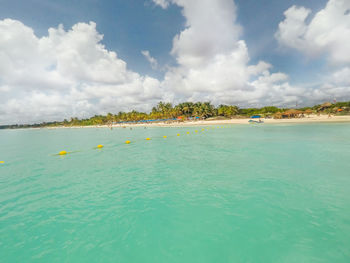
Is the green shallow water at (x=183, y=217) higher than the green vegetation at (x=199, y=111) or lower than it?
lower

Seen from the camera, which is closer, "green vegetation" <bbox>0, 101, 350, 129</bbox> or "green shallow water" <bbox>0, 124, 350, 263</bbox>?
"green shallow water" <bbox>0, 124, 350, 263</bbox>

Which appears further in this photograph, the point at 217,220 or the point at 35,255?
the point at 217,220

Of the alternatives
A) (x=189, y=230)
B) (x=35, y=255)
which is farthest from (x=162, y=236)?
(x=35, y=255)

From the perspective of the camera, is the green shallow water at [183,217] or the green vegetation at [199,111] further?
the green vegetation at [199,111]

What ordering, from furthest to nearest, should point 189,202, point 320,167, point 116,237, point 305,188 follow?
point 320,167
point 305,188
point 189,202
point 116,237

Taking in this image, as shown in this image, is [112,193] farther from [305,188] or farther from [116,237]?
[305,188]

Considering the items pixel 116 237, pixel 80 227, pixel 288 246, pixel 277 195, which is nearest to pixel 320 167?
pixel 277 195

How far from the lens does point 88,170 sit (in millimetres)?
10828

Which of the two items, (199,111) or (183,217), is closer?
(183,217)

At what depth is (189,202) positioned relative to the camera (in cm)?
600

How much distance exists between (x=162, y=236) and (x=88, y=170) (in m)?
8.65

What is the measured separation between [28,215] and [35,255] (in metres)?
2.54

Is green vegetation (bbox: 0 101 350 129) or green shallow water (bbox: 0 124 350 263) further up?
green vegetation (bbox: 0 101 350 129)

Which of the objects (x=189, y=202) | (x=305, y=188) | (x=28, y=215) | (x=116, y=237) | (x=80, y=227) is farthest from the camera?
(x=305, y=188)
